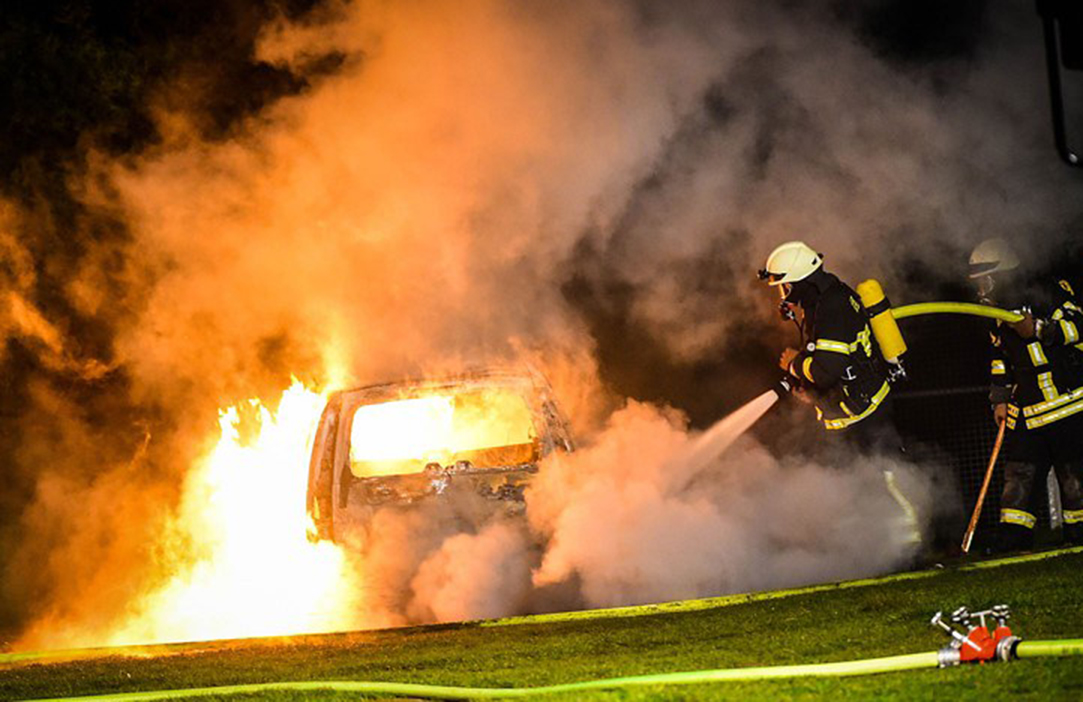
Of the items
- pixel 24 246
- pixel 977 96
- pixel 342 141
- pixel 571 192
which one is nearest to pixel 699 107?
pixel 571 192

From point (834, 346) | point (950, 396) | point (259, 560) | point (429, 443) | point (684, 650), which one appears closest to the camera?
point (684, 650)

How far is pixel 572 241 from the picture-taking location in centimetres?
1016

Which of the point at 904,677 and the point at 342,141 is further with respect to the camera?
the point at 342,141

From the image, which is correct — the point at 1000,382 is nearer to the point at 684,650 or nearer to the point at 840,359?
the point at 840,359

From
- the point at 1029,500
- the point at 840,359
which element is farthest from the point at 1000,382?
the point at 840,359

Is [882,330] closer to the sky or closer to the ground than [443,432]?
closer to the sky

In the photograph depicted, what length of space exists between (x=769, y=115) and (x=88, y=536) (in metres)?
8.62

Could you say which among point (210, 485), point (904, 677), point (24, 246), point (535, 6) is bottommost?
point (904, 677)

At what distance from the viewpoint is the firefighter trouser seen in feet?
27.6

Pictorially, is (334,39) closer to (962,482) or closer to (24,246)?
(24,246)

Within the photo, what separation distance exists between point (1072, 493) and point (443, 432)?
411 centimetres

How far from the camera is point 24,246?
44.2ft

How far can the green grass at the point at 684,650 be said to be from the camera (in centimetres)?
498

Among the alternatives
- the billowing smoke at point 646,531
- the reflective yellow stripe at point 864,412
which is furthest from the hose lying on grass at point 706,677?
the reflective yellow stripe at point 864,412
